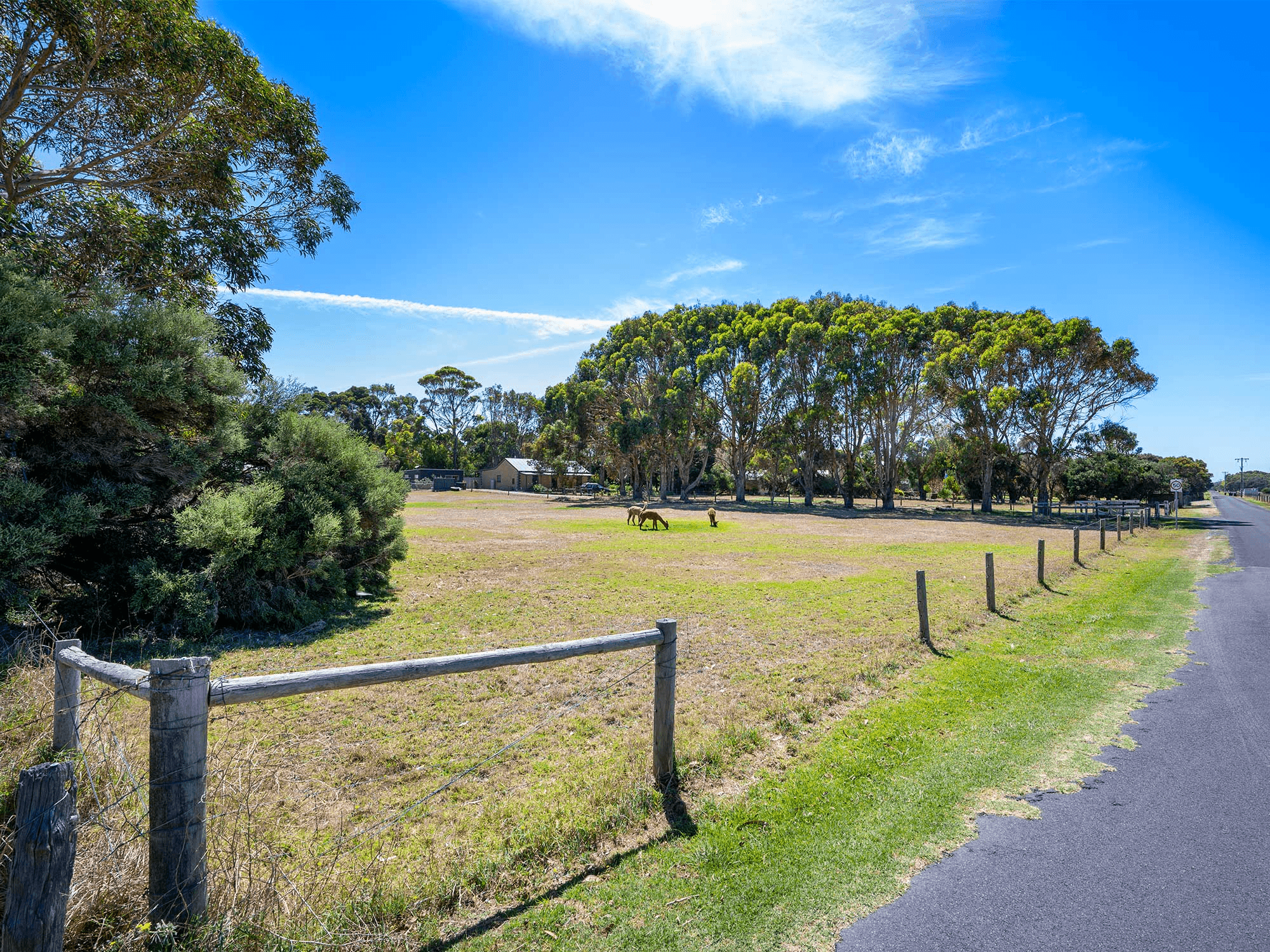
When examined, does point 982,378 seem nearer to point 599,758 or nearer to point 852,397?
point 852,397

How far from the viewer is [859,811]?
4117mm

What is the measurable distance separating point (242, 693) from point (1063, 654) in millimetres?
9249

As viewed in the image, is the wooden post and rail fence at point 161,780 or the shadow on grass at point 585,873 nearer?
the wooden post and rail fence at point 161,780

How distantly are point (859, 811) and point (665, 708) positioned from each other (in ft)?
4.82

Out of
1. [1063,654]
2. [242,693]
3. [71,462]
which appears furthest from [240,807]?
[1063,654]

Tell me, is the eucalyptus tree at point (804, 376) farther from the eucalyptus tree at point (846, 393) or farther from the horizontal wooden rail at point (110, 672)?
the horizontal wooden rail at point (110, 672)

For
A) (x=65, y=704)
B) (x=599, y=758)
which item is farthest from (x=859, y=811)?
(x=65, y=704)

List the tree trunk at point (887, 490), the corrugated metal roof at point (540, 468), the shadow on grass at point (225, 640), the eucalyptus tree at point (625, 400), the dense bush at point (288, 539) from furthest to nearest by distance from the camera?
1. the corrugated metal roof at point (540, 468)
2. the eucalyptus tree at point (625, 400)
3. the tree trunk at point (887, 490)
4. the dense bush at point (288, 539)
5. the shadow on grass at point (225, 640)

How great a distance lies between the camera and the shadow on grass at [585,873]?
2920 millimetres

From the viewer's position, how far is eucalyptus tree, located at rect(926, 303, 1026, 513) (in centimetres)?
3881

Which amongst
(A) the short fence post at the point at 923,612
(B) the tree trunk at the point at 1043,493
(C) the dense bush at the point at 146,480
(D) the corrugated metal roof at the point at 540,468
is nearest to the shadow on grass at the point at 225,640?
(C) the dense bush at the point at 146,480

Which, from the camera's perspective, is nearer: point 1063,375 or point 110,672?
point 110,672

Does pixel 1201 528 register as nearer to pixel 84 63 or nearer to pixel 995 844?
pixel 995 844

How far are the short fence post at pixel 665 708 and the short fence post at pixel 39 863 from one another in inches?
121
